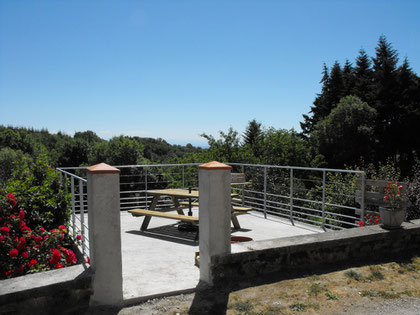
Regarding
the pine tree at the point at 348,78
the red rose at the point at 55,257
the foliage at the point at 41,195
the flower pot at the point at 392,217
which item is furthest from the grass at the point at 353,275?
the pine tree at the point at 348,78

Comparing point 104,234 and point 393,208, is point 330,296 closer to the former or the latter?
point 393,208

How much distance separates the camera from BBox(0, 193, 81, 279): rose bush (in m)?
3.18

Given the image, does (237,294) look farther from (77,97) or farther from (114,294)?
(77,97)

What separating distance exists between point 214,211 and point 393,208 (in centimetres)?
258

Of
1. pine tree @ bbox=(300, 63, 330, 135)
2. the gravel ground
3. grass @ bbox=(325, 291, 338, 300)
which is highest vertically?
pine tree @ bbox=(300, 63, 330, 135)

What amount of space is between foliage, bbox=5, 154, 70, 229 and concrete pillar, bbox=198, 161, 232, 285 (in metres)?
2.06

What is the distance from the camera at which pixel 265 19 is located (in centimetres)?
923

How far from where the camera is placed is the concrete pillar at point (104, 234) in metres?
3.02

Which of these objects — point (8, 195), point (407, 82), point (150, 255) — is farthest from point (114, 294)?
point (407, 82)

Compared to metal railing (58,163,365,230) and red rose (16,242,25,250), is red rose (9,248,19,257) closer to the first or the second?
red rose (16,242,25,250)

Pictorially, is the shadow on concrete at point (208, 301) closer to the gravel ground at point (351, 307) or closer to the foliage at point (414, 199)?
the gravel ground at point (351, 307)

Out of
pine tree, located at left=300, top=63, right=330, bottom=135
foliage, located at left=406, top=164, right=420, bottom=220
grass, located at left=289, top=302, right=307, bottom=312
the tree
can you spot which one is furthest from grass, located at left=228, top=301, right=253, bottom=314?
pine tree, located at left=300, top=63, right=330, bottom=135

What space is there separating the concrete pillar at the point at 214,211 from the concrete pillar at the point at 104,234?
89cm

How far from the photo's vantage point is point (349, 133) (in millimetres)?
29828
